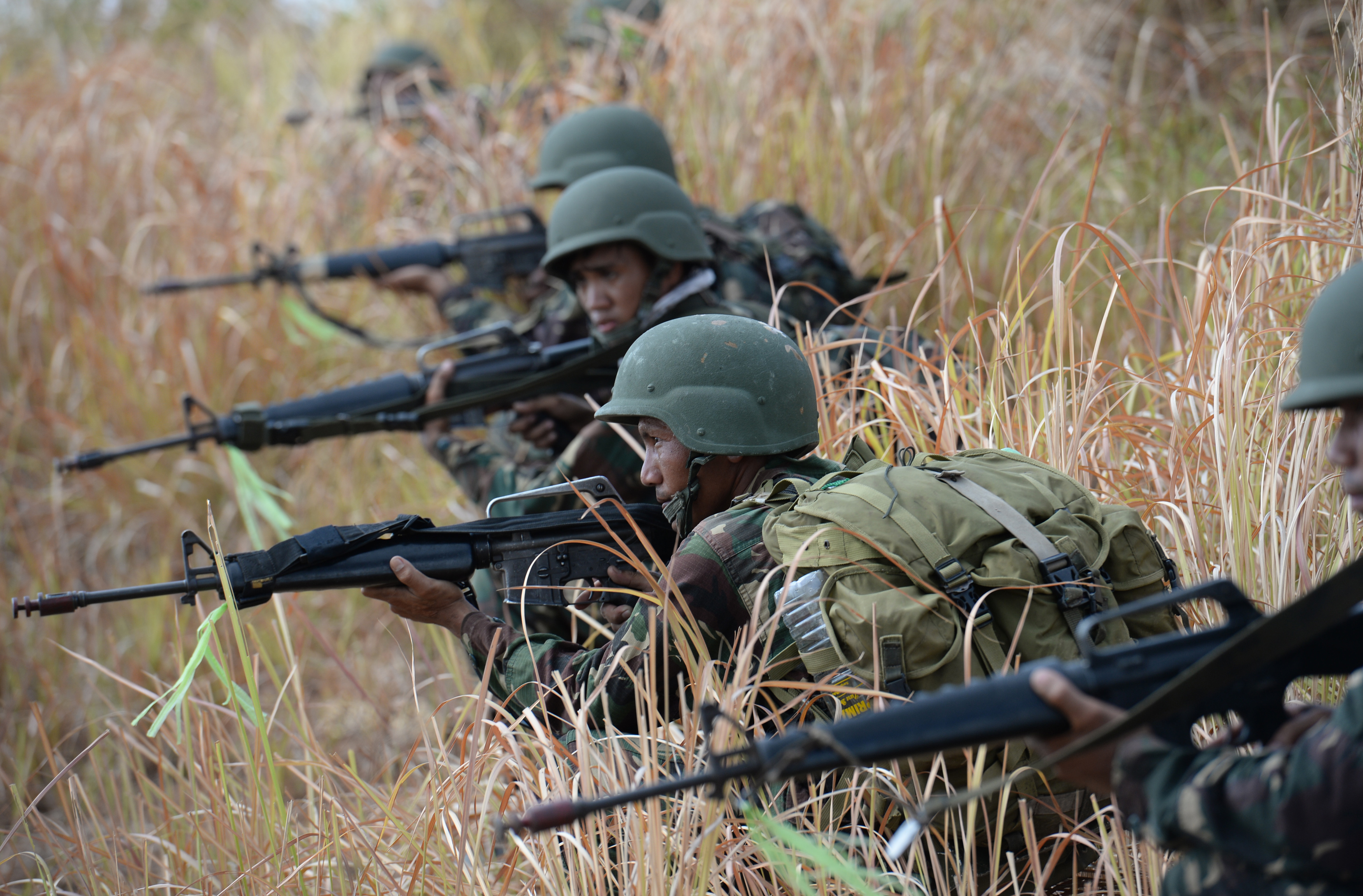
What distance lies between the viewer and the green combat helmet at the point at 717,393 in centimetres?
266

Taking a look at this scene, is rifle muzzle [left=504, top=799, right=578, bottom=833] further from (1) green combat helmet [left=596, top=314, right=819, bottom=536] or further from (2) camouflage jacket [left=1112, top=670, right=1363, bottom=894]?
(1) green combat helmet [left=596, top=314, right=819, bottom=536]

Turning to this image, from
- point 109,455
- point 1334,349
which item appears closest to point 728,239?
point 109,455

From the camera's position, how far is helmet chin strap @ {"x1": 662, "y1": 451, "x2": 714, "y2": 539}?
271cm

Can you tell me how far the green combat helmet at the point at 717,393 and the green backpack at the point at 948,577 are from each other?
16.4 inches

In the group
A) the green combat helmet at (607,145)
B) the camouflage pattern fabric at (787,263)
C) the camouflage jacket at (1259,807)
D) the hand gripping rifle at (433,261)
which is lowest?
the camouflage jacket at (1259,807)

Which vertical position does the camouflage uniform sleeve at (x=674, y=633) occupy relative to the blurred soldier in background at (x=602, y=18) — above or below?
below

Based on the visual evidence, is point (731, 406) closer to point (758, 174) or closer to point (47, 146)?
point (758, 174)

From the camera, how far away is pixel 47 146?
700cm

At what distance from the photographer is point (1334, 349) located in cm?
168

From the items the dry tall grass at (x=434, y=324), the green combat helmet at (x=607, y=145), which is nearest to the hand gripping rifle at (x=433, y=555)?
the dry tall grass at (x=434, y=324)

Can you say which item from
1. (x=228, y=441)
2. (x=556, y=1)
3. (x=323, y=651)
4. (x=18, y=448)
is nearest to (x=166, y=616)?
(x=323, y=651)

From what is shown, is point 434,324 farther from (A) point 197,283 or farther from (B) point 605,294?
(B) point 605,294

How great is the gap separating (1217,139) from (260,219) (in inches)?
216

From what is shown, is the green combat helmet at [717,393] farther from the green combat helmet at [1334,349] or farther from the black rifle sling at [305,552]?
the green combat helmet at [1334,349]
